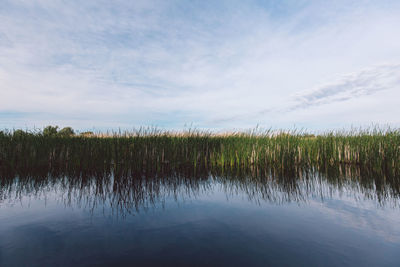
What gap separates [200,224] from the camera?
466cm

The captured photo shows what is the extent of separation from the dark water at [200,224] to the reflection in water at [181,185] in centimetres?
4

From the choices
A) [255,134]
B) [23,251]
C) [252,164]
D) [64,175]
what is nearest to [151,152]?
[64,175]

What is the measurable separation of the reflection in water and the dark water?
0.04m

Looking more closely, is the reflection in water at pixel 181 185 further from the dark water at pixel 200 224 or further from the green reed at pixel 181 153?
the green reed at pixel 181 153

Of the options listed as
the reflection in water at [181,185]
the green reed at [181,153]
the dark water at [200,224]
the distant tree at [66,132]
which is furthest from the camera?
the distant tree at [66,132]

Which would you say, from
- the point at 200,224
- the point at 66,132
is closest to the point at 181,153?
the point at 200,224

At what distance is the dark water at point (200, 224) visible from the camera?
137 inches

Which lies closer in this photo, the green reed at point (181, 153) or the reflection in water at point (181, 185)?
the reflection in water at point (181, 185)

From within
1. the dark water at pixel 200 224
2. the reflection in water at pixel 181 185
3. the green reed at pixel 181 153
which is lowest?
the dark water at pixel 200 224

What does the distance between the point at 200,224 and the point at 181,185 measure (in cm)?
342

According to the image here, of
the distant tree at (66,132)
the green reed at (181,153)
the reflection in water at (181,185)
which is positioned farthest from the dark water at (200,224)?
the distant tree at (66,132)

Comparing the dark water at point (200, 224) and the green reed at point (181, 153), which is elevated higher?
the green reed at point (181, 153)

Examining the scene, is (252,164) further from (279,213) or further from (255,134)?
(279,213)

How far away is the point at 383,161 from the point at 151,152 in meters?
11.9
